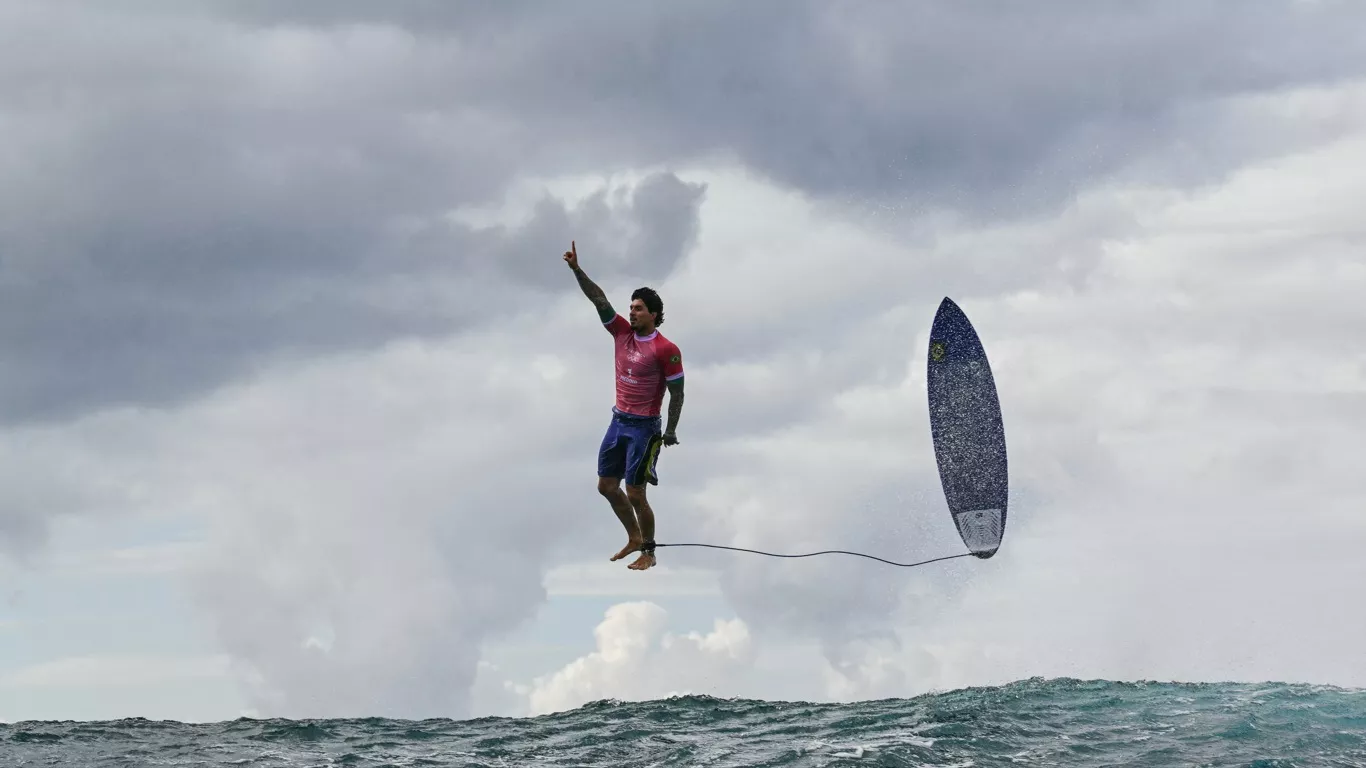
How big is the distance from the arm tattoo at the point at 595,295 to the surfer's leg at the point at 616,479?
5.06ft

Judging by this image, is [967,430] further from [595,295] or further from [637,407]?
[595,295]

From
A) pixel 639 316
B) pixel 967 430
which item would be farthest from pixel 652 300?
pixel 967 430

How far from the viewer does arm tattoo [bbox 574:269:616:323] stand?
51.8 feet

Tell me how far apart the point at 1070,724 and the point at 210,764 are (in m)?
10.8

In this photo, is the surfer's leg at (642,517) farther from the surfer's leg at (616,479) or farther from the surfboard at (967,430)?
the surfboard at (967,430)

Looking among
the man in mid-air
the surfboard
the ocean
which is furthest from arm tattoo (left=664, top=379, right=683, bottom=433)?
the surfboard

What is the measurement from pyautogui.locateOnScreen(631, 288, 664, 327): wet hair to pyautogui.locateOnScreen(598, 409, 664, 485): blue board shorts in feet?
4.52

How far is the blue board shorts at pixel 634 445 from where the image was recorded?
643 inches

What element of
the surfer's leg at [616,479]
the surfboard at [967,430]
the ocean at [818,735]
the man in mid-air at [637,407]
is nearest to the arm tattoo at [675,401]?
the man in mid-air at [637,407]

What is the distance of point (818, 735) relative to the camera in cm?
1476

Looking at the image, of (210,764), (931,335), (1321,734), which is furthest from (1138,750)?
(210,764)

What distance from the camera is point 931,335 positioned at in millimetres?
20938

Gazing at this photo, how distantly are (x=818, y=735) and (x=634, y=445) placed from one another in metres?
4.51

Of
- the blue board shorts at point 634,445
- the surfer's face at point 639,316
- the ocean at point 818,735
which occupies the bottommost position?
the ocean at point 818,735
